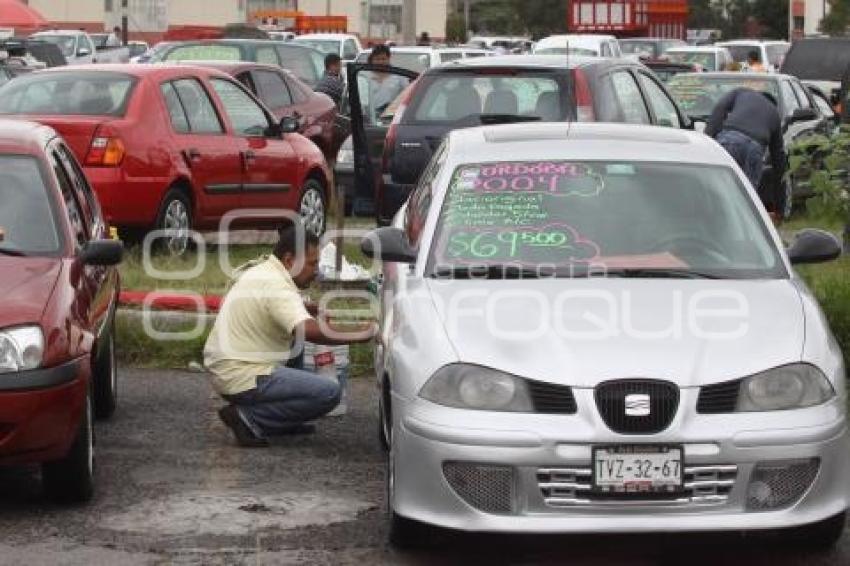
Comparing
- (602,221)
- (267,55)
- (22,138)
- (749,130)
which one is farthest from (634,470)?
(267,55)

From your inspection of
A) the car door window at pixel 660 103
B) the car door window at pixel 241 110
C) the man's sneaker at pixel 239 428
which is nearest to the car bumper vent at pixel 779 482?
the man's sneaker at pixel 239 428

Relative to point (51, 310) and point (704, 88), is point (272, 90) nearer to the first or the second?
point (704, 88)

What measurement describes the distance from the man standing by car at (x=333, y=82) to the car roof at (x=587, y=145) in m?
14.7

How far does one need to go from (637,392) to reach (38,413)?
2316 millimetres

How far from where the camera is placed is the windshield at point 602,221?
821 cm

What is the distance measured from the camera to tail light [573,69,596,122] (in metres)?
13.9

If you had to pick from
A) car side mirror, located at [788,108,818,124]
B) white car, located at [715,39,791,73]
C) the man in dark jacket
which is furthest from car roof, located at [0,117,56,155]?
white car, located at [715,39,791,73]

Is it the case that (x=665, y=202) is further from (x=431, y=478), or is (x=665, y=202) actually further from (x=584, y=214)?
(x=431, y=478)

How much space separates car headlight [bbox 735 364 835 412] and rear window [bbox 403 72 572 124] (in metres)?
6.74

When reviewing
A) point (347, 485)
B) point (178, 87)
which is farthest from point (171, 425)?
point (178, 87)

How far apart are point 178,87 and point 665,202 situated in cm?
792

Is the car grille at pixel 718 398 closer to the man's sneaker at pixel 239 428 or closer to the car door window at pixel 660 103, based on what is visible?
the man's sneaker at pixel 239 428

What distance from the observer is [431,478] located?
7.13 meters

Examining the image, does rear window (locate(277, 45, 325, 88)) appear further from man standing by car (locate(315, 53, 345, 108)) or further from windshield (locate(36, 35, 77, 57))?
windshield (locate(36, 35, 77, 57))
